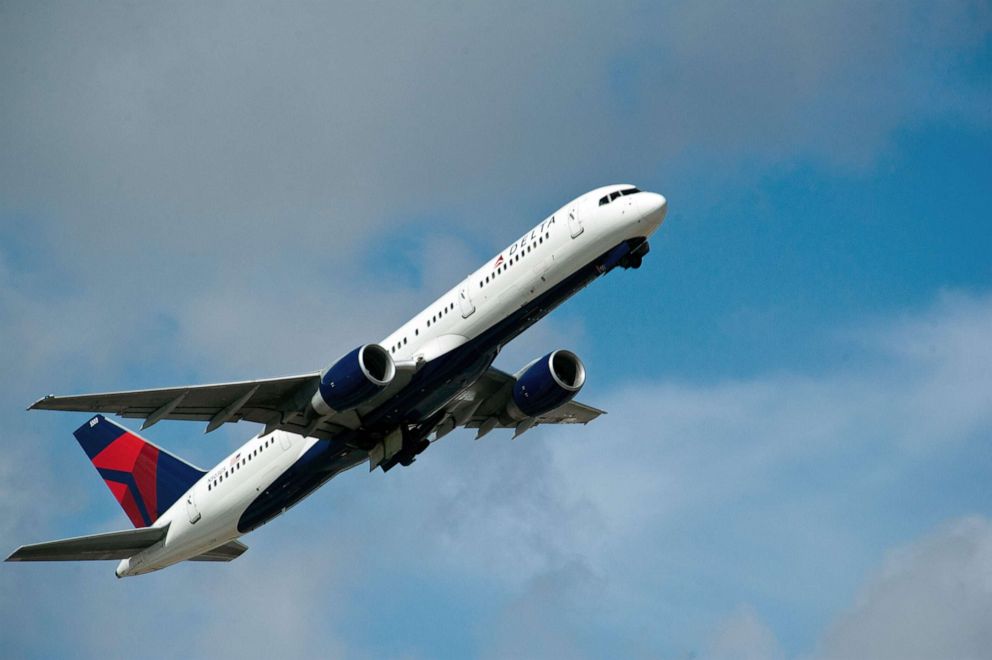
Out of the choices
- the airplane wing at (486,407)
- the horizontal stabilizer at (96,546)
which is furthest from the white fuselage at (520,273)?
the airplane wing at (486,407)

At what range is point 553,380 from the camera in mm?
47781

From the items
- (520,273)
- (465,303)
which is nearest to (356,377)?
(465,303)

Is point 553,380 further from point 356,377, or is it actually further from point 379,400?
point 356,377

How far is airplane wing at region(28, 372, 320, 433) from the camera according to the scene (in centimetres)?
4272

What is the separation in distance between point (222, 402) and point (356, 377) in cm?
500

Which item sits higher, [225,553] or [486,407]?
[486,407]

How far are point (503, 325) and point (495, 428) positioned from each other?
9.56 m

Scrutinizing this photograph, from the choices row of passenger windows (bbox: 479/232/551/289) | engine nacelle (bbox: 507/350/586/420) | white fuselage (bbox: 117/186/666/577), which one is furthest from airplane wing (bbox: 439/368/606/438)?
row of passenger windows (bbox: 479/232/551/289)

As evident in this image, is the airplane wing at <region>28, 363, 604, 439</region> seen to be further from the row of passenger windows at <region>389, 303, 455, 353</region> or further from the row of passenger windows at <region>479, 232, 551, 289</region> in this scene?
the row of passenger windows at <region>479, 232, 551, 289</region>

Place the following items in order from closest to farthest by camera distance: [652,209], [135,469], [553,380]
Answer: [652,209] → [553,380] → [135,469]

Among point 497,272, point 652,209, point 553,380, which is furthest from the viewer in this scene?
point 553,380

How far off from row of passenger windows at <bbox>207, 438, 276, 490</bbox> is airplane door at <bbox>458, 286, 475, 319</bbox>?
9.03 metres

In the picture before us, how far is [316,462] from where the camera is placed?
155 ft

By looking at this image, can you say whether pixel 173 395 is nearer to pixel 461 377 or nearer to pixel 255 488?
pixel 255 488
